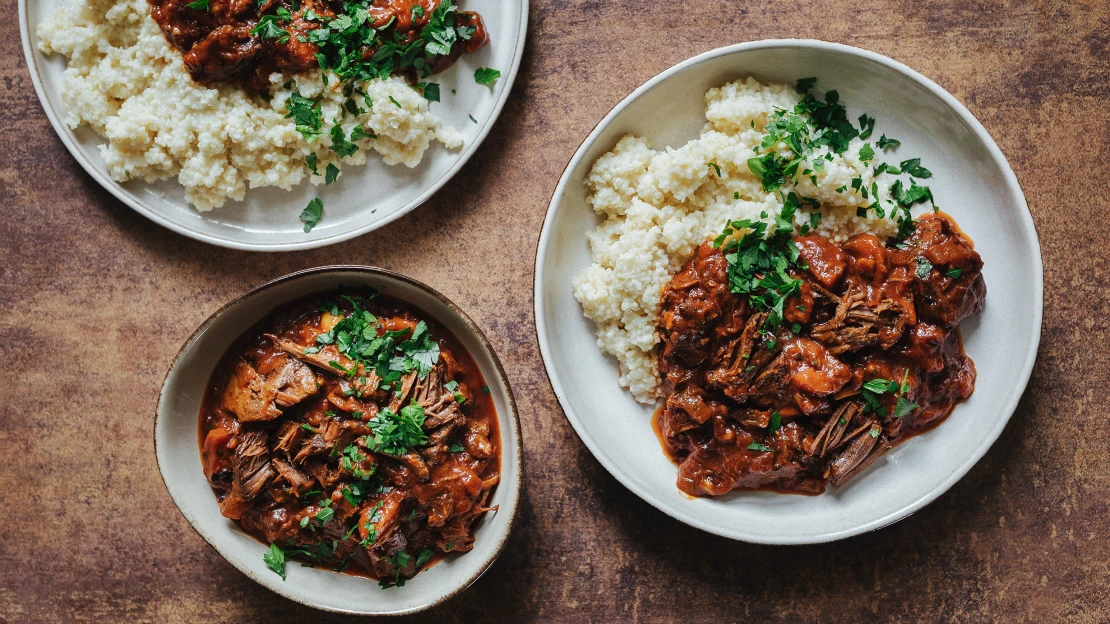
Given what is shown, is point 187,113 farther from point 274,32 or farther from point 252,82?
point 274,32

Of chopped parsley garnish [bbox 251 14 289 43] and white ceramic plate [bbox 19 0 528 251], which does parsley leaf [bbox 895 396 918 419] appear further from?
chopped parsley garnish [bbox 251 14 289 43]

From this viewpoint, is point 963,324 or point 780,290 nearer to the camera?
point 780,290

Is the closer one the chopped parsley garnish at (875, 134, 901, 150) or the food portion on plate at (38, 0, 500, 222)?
the food portion on plate at (38, 0, 500, 222)

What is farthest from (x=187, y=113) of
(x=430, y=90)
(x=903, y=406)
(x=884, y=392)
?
(x=903, y=406)

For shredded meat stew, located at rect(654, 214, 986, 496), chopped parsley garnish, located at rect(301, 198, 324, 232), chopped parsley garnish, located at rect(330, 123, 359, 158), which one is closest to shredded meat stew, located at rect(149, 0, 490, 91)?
chopped parsley garnish, located at rect(330, 123, 359, 158)

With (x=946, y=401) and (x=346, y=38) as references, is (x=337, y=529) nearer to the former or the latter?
(x=346, y=38)

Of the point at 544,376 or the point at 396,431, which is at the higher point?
the point at 396,431

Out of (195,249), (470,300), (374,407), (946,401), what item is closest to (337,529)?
(374,407)
